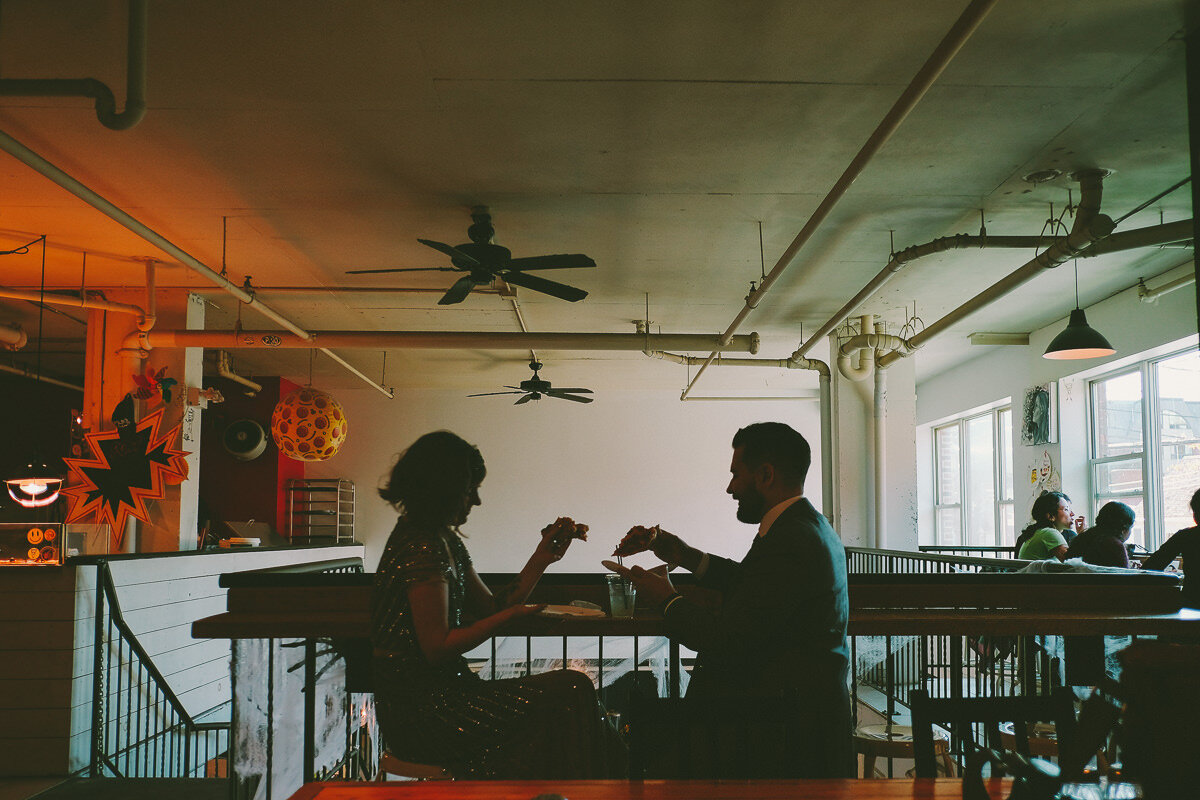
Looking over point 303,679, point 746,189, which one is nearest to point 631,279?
point 746,189

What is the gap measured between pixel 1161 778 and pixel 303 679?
246 centimetres

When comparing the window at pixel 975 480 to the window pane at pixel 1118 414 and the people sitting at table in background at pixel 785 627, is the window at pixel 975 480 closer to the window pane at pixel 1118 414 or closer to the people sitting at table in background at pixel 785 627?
the window pane at pixel 1118 414

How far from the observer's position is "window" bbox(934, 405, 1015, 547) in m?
11.3

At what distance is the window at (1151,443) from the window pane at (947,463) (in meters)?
4.13

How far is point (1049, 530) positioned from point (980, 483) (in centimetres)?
527

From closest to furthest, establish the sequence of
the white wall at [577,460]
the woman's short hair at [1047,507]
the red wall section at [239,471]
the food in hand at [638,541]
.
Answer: the food in hand at [638,541] → the woman's short hair at [1047,507] → the red wall section at [239,471] → the white wall at [577,460]

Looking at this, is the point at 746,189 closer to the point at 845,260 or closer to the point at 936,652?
the point at 845,260

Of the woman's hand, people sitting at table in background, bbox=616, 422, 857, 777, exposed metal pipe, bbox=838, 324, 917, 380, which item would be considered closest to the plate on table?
the woman's hand

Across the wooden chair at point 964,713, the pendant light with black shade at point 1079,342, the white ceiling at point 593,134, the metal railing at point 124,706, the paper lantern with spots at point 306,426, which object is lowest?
the metal railing at point 124,706

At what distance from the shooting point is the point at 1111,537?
20.4ft

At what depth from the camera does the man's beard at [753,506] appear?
2.60m

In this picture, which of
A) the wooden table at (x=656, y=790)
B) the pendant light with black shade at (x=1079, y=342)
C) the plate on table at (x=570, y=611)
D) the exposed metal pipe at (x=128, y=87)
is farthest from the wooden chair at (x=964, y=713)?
the pendant light with black shade at (x=1079, y=342)

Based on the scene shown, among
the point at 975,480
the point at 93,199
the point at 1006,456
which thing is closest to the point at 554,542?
the point at 93,199

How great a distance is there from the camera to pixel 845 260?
23.1 feet
